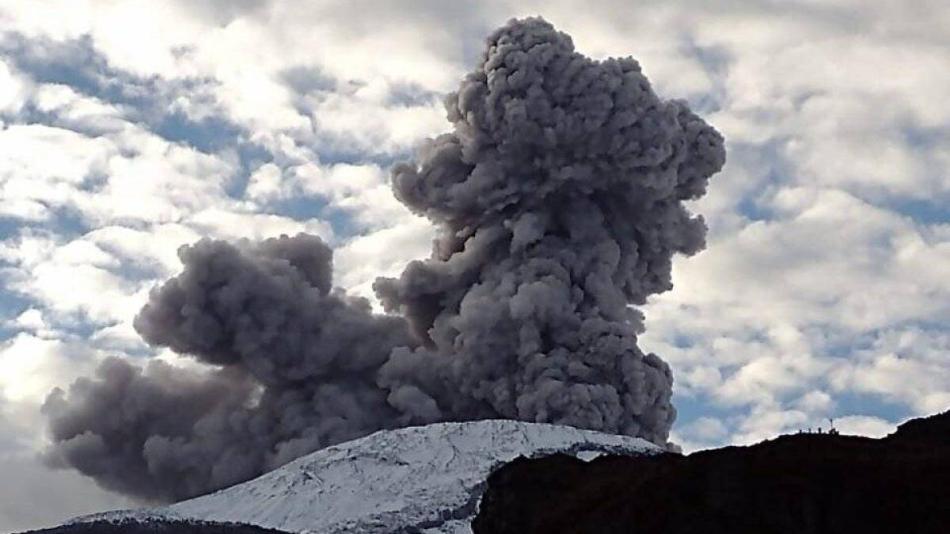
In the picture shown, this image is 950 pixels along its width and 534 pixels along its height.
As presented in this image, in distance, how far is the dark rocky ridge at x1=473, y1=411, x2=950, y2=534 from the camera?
34.2 m

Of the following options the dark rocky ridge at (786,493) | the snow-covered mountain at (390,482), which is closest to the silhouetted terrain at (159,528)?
the snow-covered mountain at (390,482)

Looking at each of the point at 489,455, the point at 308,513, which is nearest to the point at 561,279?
the point at 489,455

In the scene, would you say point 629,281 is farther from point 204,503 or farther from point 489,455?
point 204,503

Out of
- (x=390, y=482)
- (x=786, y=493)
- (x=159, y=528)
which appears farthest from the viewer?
(x=390, y=482)

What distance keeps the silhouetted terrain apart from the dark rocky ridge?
4978cm

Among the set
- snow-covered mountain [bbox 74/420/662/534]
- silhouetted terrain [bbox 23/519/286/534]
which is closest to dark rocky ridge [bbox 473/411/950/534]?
snow-covered mountain [bbox 74/420/662/534]

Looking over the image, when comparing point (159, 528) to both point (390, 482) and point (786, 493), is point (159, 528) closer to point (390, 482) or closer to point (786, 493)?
point (390, 482)

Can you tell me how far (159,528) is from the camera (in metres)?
86.1

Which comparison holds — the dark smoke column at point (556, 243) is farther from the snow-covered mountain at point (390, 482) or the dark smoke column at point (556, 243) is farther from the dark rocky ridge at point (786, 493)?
the dark rocky ridge at point (786, 493)

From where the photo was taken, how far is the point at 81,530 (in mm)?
86312

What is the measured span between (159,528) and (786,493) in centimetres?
5727

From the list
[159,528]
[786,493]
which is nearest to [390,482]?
[159,528]

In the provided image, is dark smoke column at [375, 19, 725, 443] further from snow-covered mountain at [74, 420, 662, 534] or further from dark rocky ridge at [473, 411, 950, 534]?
dark rocky ridge at [473, 411, 950, 534]

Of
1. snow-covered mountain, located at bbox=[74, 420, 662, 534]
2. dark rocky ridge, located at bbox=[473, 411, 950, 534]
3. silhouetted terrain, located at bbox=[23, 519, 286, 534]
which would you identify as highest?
snow-covered mountain, located at bbox=[74, 420, 662, 534]
